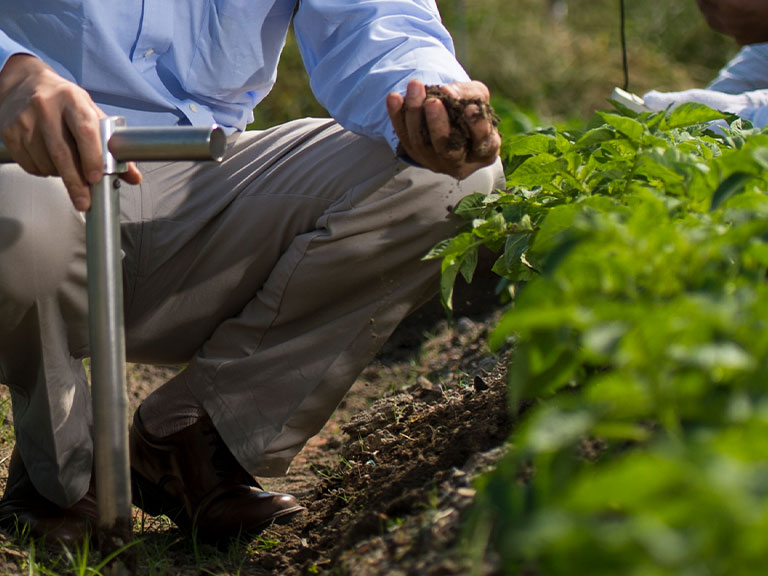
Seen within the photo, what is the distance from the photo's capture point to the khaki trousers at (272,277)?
184 cm

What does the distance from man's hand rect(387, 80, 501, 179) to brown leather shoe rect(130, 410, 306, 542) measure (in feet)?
2.42

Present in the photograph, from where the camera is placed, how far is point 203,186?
194cm

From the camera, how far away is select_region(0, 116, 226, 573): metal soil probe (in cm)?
135

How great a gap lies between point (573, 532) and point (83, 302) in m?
1.26

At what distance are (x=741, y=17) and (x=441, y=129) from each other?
177 centimetres

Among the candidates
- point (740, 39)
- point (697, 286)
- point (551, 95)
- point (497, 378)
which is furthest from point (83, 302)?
point (551, 95)

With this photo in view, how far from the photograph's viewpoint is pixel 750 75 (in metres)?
3.21

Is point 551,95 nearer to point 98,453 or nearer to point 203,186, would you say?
point 203,186

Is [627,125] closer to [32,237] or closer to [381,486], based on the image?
[381,486]

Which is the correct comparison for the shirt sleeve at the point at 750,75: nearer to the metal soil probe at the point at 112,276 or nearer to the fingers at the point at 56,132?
the metal soil probe at the point at 112,276

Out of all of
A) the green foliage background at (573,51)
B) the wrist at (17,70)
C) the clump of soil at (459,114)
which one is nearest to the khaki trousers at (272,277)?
the clump of soil at (459,114)

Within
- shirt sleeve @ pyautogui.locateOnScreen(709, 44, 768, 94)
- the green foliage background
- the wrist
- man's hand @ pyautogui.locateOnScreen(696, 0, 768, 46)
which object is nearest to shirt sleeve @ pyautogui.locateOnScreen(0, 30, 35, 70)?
the wrist

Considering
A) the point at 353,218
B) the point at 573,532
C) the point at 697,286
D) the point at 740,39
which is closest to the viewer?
the point at 573,532

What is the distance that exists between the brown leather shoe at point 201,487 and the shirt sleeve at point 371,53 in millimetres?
718
